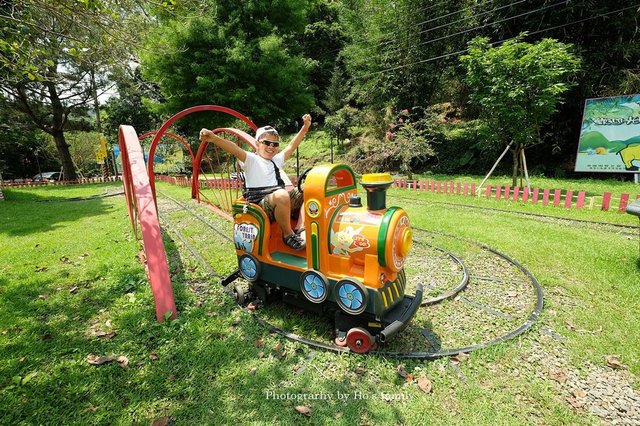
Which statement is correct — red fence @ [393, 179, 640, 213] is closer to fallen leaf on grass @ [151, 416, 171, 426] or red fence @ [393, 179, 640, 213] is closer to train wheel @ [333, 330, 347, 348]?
train wheel @ [333, 330, 347, 348]

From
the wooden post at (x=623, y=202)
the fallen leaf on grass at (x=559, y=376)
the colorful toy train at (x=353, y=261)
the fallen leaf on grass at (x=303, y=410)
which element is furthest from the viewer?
the wooden post at (x=623, y=202)

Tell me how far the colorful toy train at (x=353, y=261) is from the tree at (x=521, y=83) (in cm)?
995

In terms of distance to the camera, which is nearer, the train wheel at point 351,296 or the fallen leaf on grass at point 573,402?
the fallen leaf on grass at point 573,402

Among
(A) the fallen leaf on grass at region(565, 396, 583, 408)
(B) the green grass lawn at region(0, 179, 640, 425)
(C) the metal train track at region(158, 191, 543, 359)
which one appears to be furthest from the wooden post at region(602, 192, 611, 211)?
(A) the fallen leaf on grass at region(565, 396, 583, 408)

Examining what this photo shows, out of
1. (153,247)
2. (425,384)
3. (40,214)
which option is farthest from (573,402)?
(40,214)

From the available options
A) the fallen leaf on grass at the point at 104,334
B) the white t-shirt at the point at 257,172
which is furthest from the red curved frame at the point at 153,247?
the white t-shirt at the point at 257,172

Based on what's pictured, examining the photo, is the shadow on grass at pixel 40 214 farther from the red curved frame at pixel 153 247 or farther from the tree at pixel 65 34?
the red curved frame at pixel 153 247

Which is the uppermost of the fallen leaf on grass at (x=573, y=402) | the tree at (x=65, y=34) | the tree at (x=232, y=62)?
the tree at (x=232, y=62)

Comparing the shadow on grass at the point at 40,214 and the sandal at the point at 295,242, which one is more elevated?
the sandal at the point at 295,242

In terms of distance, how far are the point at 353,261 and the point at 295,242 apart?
2.77ft

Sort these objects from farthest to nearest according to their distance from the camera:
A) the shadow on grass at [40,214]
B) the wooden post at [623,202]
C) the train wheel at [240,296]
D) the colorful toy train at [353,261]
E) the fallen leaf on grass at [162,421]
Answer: the shadow on grass at [40,214], the wooden post at [623,202], the train wheel at [240,296], the colorful toy train at [353,261], the fallen leaf on grass at [162,421]

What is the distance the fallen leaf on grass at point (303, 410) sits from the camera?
2434mm

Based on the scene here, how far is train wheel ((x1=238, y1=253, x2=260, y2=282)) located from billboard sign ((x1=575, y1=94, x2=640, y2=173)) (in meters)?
15.7

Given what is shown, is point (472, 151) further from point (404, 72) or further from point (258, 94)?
point (258, 94)
